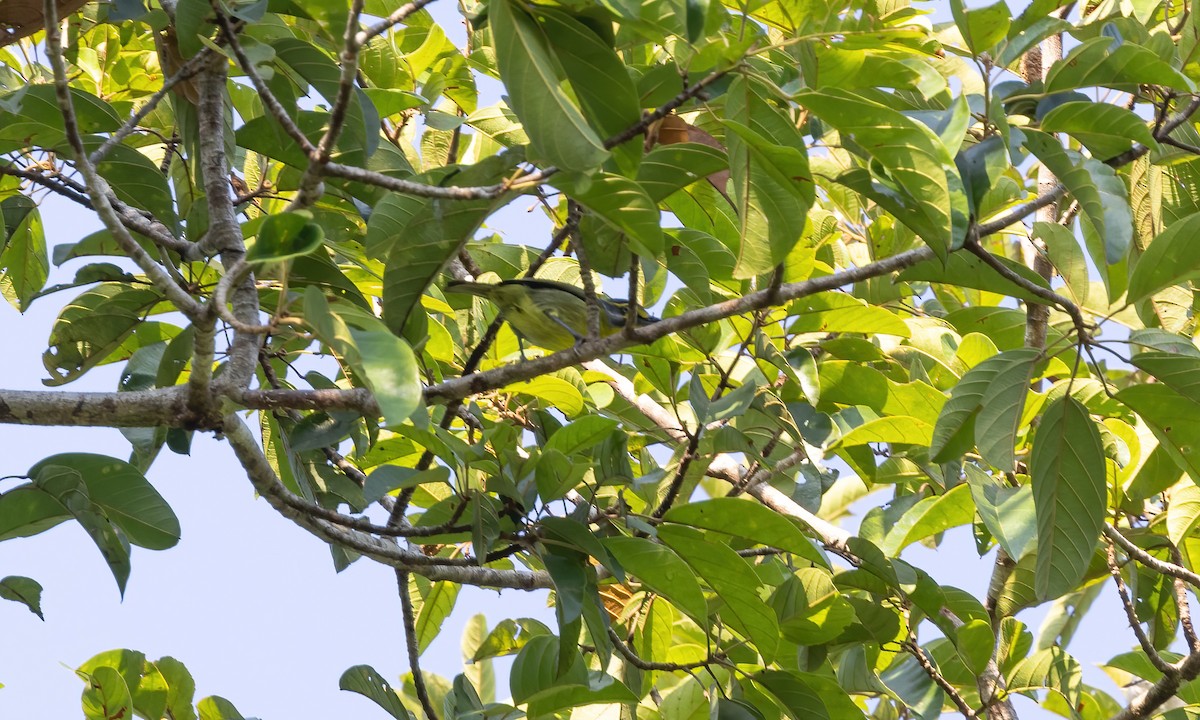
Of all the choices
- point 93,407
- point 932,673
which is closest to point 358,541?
point 93,407

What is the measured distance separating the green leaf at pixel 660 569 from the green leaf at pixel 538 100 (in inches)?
32.4

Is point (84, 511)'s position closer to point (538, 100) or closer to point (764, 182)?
point (538, 100)

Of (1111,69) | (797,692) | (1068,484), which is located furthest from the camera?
(797,692)

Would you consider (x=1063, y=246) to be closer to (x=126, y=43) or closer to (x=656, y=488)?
(x=656, y=488)

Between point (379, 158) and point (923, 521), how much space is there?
1470mm

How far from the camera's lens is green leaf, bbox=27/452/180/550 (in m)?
2.05

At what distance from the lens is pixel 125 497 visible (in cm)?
211

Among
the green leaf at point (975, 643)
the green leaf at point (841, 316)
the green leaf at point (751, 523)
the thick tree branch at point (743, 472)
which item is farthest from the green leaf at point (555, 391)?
the green leaf at point (975, 643)

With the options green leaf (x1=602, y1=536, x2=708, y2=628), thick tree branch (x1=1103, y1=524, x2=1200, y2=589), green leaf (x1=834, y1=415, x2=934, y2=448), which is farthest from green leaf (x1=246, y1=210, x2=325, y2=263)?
thick tree branch (x1=1103, y1=524, x2=1200, y2=589)

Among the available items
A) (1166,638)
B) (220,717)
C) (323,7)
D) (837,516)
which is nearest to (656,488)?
(220,717)

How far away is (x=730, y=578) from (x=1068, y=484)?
0.63 meters

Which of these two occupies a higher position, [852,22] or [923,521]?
[852,22]

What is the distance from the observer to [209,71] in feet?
7.48

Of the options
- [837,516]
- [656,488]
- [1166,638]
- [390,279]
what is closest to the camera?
[390,279]
